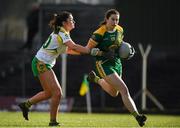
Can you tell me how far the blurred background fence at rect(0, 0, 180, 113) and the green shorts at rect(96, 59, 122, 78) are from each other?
9533 mm

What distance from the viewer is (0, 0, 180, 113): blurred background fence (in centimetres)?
2558

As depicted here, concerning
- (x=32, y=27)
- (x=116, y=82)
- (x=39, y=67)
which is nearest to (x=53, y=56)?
(x=39, y=67)

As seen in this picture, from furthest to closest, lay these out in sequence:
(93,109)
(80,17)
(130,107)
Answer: (80,17)
(93,109)
(130,107)

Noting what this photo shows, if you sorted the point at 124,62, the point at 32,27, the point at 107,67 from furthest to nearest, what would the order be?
1. the point at 32,27
2. the point at 124,62
3. the point at 107,67

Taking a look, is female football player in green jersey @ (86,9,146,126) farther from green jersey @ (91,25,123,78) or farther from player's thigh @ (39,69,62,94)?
player's thigh @ (39,69,62,94)

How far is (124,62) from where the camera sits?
26.0m

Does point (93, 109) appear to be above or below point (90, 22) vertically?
below

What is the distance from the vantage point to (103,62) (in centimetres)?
1541

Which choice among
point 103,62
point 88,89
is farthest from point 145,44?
point 103,62

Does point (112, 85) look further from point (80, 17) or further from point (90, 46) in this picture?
point (80, 17)

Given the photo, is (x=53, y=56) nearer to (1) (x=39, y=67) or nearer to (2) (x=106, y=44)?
(1) (x=39, y=67)

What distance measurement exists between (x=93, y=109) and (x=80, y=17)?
344cm

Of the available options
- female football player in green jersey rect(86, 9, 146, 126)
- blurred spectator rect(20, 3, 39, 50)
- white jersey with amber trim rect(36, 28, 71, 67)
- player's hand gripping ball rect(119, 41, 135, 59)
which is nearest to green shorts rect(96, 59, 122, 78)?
female football player in green jersey rect(86, 9, 146, 126)

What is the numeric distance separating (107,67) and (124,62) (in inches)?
422
